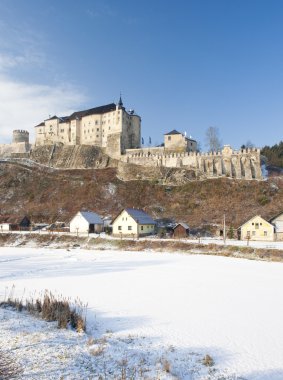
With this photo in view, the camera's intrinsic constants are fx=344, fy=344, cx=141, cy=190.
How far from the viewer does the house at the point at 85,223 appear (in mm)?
60312

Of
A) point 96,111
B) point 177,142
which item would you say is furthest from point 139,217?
point 96,111

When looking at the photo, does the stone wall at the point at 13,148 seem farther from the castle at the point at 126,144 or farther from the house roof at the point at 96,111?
the house roof at the point at 96,111

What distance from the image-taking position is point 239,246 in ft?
134

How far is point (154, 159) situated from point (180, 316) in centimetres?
7089

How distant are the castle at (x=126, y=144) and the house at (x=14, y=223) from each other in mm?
30806

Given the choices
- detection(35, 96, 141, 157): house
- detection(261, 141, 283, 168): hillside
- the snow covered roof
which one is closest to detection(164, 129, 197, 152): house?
detection(35, 96, 141, 157): house

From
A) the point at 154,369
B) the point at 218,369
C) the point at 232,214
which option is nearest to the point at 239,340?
the point at 218,369

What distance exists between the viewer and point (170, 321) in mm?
14844

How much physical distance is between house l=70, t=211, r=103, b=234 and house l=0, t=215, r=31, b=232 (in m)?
12.4

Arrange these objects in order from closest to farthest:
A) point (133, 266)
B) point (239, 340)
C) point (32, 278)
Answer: point (239, 340), point (32, 278), point (133, 266)

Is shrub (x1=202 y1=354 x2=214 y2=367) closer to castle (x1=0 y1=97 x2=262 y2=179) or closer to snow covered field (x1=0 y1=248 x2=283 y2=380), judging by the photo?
snow covered field (x1=0 y1=248 x2=283 y2=380)

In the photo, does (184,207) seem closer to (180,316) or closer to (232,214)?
(232,214)

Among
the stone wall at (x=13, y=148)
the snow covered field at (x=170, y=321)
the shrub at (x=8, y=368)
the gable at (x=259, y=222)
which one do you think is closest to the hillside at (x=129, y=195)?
the gable at (x=259, y=222)

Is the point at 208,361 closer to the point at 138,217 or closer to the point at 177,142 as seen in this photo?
the point at 138,217
